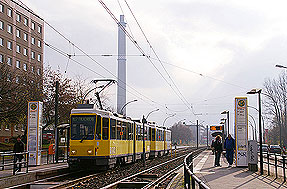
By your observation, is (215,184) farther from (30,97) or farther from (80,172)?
(30,97)

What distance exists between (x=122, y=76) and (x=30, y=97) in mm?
93623

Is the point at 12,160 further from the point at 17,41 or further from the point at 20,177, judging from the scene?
the point at 17,41

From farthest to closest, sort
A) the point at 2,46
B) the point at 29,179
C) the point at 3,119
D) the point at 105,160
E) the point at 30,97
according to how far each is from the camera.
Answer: the point at 2,46, the point at 30,97, the point at 3,119, the point at 105,160, the point at 29,179

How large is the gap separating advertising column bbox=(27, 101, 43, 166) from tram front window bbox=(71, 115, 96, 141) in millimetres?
3135

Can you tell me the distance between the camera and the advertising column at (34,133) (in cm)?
2375

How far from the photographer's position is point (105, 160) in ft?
71.5

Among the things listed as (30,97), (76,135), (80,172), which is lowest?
(80,172)

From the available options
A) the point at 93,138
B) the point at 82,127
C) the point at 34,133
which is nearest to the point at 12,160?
the point at 34,133

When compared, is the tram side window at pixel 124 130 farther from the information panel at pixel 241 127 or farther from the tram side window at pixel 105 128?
the information panel at pixel 241 127

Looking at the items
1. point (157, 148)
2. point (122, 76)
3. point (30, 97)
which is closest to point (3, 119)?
point (30, 97)

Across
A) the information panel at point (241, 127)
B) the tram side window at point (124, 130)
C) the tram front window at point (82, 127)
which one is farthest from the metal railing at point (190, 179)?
the tram side window at point (124, 130)

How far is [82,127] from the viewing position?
21609 mm

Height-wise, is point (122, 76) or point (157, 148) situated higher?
point (122, 76)

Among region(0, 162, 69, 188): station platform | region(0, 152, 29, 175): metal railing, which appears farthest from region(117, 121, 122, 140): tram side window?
region(0, 152, 29, 175): metal railing
